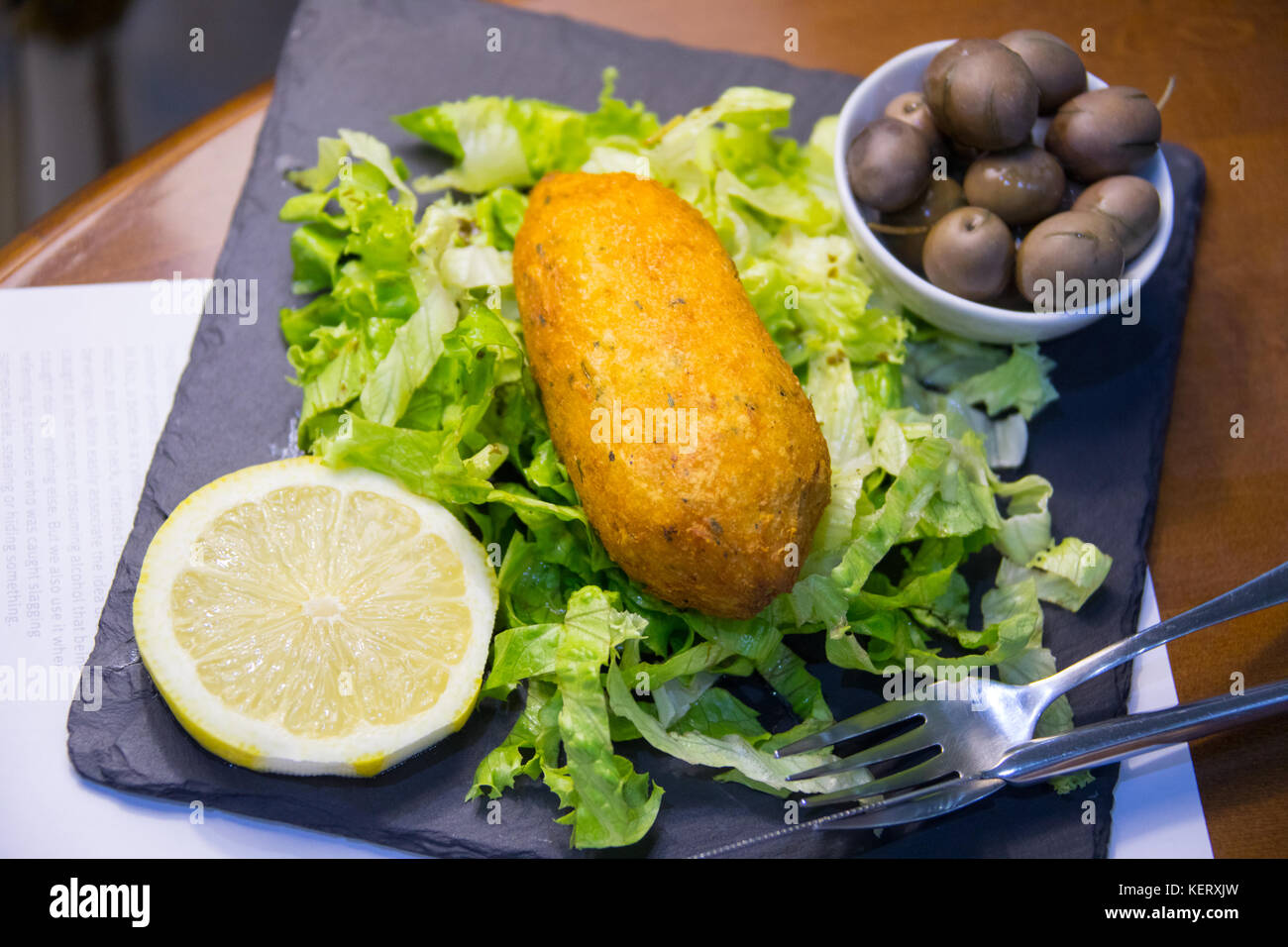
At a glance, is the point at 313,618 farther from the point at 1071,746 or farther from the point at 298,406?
the point at 1071,746

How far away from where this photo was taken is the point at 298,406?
2455 mm

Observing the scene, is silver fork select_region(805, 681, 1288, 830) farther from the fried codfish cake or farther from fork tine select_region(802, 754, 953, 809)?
the fried codfish cake

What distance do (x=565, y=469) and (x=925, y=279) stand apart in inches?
36.2

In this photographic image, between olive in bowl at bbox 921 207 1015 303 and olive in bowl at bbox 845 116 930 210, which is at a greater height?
olive in bowl at bbox 845 116 930 210

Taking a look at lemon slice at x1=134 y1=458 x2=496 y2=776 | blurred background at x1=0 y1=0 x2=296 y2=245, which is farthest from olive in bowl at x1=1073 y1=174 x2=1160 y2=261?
blurred background at x1=0 y1=0 x2=296 y2=245

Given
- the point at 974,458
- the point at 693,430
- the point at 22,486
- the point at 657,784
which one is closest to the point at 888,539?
the point at 974,458

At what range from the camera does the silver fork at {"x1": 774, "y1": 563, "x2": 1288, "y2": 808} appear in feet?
6.88

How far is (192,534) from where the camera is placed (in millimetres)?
2127

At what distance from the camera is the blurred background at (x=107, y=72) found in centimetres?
368

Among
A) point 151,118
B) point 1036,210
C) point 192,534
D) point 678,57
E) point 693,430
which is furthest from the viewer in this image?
point 151,118

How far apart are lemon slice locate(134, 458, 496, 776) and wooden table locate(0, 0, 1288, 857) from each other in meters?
0.83

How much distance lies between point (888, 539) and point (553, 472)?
697mm

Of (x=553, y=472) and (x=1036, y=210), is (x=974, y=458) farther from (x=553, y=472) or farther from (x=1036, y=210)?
(x=553, y=472)

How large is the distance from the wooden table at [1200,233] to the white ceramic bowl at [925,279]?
0.44 metres
